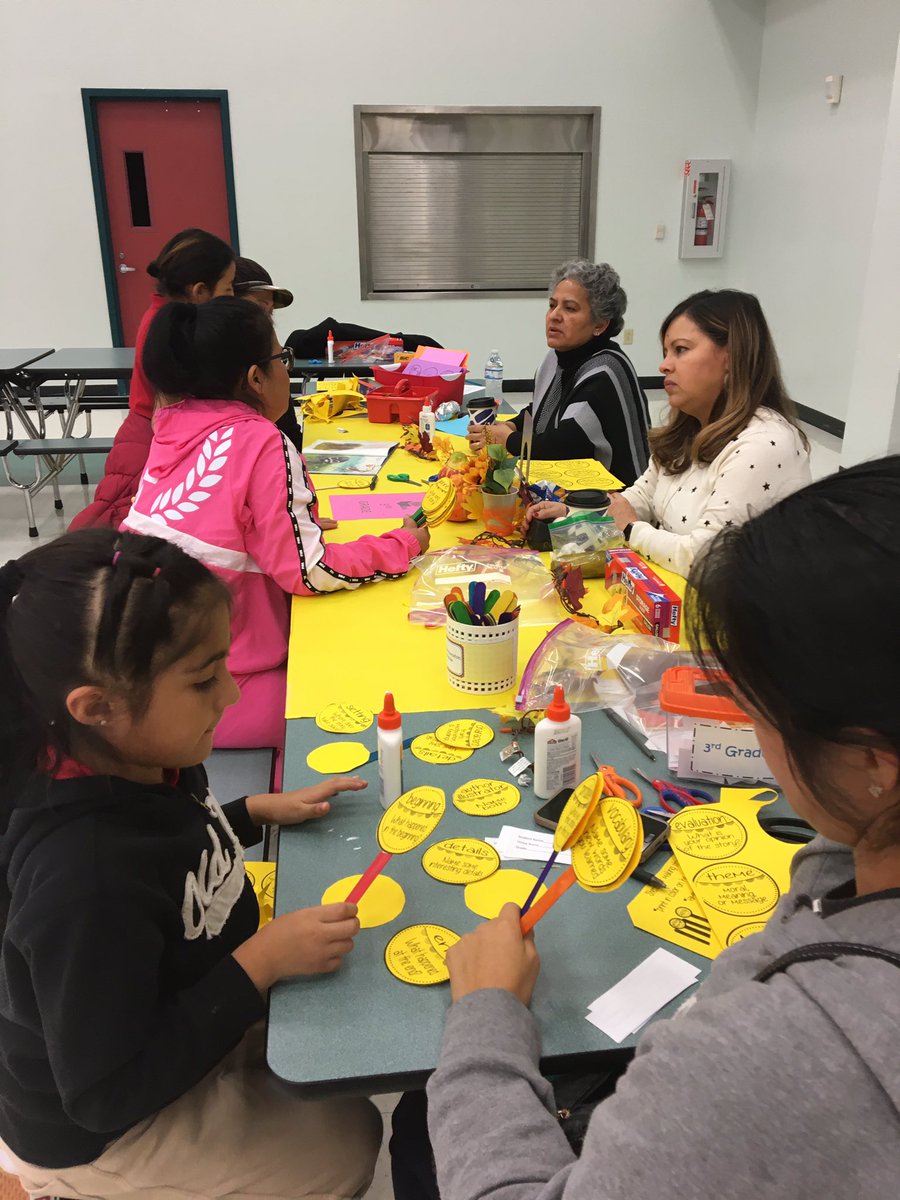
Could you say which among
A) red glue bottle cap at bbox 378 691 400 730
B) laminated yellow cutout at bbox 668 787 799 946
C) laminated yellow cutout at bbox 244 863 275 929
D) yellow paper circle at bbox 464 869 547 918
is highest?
red glue bottle cap at bbox 378 691 400 730

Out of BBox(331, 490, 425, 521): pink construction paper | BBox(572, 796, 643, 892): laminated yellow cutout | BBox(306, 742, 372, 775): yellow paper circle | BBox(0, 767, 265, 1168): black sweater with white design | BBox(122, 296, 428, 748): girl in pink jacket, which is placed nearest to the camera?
BBox(0, 767, 265, 1168): black sweater with white design

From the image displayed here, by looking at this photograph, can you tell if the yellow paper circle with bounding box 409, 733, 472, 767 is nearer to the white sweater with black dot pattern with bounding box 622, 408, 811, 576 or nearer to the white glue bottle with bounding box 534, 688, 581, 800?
the white glue bottle with bounding box 534, 688, 581, 800

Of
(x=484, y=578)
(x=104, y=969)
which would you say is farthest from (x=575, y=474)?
(x=104, y=969)

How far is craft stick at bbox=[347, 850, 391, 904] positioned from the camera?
1.07 meters

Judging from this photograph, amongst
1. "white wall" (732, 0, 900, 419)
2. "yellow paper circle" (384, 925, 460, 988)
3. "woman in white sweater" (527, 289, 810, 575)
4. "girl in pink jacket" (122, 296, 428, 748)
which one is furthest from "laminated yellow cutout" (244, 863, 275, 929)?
"white wall" (732, 0, 900, 419)

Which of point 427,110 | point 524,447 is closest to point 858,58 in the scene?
point 427,110

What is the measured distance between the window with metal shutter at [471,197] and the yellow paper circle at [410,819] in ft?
22.0

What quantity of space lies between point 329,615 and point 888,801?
4.41 ft

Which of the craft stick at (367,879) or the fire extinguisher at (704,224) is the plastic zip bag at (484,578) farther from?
the fire extinguisher at (704,224)

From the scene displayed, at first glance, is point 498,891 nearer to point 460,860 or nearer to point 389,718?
point 460,860

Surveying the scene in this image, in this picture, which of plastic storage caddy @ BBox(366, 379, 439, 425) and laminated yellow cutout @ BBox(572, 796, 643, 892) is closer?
laminated yellow cutout @ BBox(572, 796, 643, 892)

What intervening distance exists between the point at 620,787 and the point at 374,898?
0.37 meters

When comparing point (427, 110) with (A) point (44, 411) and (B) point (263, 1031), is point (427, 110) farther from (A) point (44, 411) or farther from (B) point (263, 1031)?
(B) point (263, 1031)

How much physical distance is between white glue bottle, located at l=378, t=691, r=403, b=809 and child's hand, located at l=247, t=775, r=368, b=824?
1.6 inches
